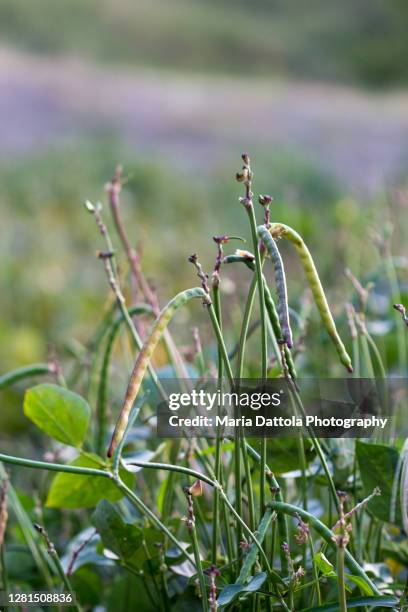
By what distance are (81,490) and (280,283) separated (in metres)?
0.24

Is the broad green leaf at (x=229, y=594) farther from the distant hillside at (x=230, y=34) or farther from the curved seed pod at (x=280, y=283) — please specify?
the distant hillside at (x=230, y=34)

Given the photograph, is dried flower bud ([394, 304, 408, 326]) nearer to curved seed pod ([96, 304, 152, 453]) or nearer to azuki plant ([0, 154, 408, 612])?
azuki plant ([0, 154, 408, 612])

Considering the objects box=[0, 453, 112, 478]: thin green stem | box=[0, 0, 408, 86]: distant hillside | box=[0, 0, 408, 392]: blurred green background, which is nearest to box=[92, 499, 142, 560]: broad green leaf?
box=[0, 453, 112, 478]: thin green stem

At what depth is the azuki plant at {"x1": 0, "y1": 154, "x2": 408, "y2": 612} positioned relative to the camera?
37cm

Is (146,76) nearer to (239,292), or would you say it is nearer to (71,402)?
(239,292)

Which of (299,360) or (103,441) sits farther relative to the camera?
(299,360)

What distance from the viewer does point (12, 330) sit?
1.81m

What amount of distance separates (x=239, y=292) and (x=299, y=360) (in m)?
0.25

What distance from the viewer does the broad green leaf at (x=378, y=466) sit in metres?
0.46

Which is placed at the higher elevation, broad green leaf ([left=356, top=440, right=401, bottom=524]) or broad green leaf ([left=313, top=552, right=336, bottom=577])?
broad green leaf ([left=356, top=440, right=401, bottom=524])

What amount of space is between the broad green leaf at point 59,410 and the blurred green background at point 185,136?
0.58 ft

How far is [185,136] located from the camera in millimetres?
5543

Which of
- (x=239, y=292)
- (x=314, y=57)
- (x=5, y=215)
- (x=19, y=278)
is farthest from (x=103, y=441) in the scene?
(x=314, y=57)

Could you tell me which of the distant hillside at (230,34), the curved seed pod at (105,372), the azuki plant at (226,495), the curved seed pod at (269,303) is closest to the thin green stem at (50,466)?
the azuki plant at (226,495)
